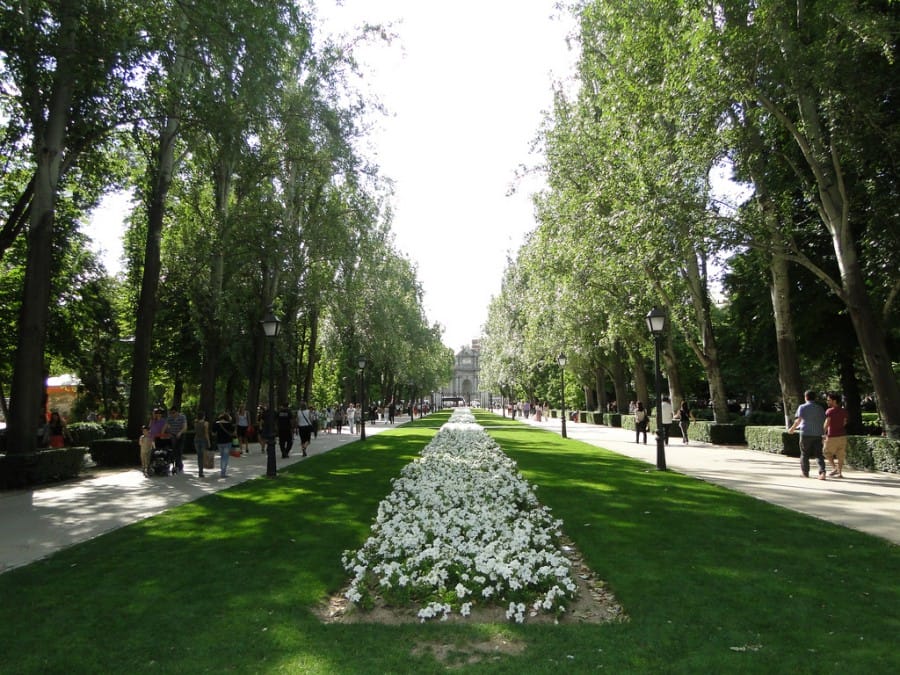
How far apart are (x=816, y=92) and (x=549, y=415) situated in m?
51.1

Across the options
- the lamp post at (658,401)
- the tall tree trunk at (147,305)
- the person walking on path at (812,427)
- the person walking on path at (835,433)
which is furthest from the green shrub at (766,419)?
the tall tree trunk at (147,305)

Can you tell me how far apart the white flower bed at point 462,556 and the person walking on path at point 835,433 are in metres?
7.72

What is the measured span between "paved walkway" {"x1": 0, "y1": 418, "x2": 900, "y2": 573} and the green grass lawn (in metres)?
0.80

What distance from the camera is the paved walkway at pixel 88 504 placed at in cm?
861

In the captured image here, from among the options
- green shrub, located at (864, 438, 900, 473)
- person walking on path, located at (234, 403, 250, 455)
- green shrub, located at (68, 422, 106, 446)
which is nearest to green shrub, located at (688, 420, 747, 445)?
green shrub, located at (864, 438, 900, 473)

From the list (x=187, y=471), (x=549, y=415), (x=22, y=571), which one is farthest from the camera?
(x=549, y=415)

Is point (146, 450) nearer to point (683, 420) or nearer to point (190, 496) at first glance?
point (190, 496)

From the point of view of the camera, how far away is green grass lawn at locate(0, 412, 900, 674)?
4.59 metres

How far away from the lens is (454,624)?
5.38 m

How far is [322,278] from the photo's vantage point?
26.8 m

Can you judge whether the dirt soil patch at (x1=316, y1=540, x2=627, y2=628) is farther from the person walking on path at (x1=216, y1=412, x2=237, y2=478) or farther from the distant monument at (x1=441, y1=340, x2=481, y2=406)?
the distant monument at (x1=441, y1=340, x2=481, y2=406)

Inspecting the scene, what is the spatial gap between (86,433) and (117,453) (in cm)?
797

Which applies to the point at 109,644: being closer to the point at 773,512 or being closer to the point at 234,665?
the point at 234,665

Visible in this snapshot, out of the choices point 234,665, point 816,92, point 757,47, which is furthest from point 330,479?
point 816,92
